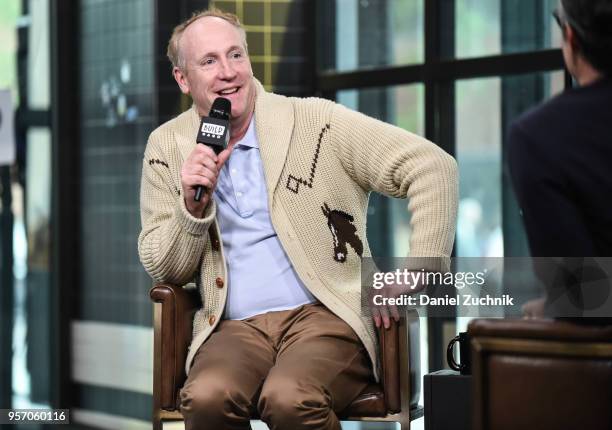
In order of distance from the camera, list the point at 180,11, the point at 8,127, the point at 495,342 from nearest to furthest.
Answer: the point at 495,342
the point at 180,11
the point at 8,127

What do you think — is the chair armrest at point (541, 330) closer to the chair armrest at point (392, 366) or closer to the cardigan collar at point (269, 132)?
the chair armrest at point (392, 366)

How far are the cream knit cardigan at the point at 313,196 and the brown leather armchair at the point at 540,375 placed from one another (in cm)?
89

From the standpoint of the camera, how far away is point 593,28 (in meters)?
1.74

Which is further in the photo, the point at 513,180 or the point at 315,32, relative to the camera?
the point at 315,32

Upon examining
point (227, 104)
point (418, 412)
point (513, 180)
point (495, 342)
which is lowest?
point (418, 412)

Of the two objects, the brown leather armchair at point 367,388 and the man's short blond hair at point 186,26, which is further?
the man's short blond hair at point 186,26

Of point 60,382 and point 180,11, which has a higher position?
point 180,11

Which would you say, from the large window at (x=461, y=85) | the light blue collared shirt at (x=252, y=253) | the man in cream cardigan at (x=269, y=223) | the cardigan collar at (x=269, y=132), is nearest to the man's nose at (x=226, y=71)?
the man in cream cardigan at (x=269, y=223)

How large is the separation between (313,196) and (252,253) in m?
0.23

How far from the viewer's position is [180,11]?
15.1 feet

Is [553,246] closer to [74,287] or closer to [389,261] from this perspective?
[389,261]

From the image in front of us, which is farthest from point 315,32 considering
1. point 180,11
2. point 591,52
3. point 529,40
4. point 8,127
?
point 591,52

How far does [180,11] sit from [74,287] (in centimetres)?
155

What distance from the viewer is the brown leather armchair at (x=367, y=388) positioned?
264 centimetres
